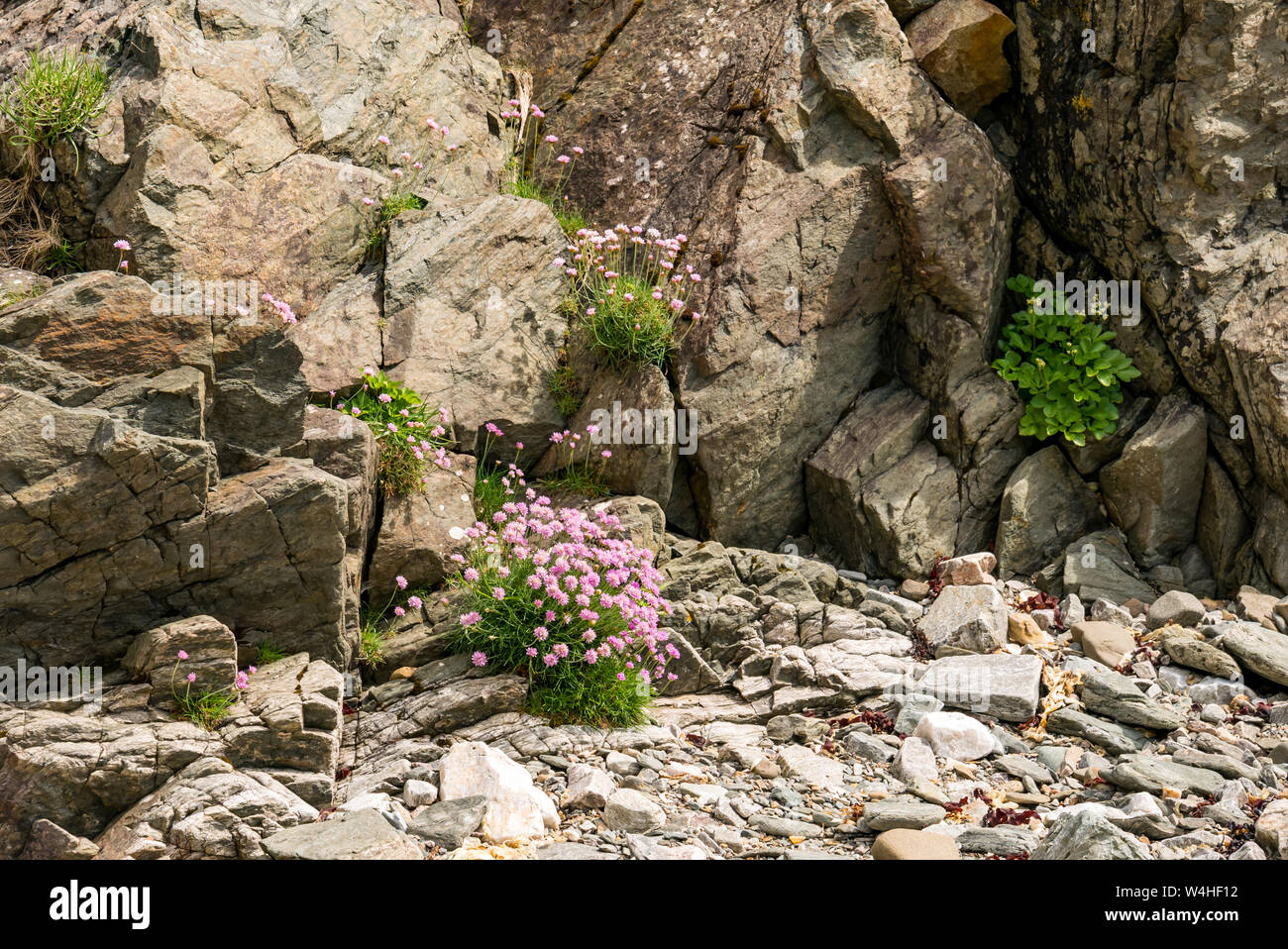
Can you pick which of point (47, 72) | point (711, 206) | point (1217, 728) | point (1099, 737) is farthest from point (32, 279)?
point (1217, 728)

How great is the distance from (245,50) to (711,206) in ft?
15.4

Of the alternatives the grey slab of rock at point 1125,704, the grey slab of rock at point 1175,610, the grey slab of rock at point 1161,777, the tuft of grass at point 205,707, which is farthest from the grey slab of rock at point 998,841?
the tuft of grass at point 205,707

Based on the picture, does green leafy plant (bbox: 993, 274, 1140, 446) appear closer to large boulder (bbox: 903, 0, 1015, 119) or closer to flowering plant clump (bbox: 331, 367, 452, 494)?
large boulder (bbox: 903, 0, 1015, 119)

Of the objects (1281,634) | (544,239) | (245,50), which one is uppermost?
(245,50)

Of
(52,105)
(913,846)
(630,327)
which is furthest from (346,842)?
(52,105)

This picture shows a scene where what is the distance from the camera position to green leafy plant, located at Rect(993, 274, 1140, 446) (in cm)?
1057

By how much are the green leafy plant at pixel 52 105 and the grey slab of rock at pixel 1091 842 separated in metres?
9.32

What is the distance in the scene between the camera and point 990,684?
8.48m

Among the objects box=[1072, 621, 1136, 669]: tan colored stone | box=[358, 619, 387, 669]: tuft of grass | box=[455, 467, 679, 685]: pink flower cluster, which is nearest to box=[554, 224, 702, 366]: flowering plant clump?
box=[455, 467, 679, 685]: pink flower cluster

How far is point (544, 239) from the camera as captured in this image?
10.9 m

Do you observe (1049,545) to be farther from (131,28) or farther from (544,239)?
(131,28)

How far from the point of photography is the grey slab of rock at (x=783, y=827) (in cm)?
672

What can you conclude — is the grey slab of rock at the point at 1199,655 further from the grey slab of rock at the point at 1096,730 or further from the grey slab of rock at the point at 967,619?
the grey slab of rock at the point at 967,619

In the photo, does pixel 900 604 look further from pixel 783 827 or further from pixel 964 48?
pixel 964 48
